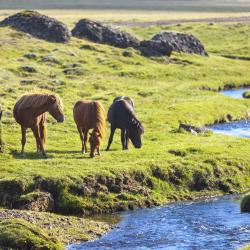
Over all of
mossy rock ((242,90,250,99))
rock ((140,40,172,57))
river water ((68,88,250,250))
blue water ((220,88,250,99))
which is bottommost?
blue water ((220,88,250,99))

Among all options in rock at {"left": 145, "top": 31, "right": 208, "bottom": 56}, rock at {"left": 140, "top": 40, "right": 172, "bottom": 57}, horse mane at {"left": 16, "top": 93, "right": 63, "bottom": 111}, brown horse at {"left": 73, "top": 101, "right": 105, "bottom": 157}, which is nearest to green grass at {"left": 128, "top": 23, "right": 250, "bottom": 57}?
rock at {"left": 145, "top": 31, "right": 208, "bottom": 56}

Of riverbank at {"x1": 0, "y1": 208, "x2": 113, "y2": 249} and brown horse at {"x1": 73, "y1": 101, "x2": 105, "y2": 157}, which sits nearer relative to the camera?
riverbank at {"x1": 0, "y1": 208, "x2": 113, "y2": 249}

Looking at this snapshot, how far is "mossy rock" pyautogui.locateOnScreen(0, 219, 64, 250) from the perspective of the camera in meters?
25.5

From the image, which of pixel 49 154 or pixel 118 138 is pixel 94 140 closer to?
pixel 49 154

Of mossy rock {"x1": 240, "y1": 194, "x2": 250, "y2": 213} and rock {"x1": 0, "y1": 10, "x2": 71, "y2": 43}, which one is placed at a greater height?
rock {"x1": 0, "y1": 10, "x2": 71, "y2": 43}

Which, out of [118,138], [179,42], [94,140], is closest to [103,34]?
[179,42]

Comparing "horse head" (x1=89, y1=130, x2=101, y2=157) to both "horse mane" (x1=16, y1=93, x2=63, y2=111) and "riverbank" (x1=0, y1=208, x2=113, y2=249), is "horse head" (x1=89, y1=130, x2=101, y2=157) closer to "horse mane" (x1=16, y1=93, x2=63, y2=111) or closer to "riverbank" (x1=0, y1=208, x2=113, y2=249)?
"horse mane" (x1=16, y1=93, x2=63, y2=111)

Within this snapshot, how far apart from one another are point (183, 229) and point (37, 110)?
10.3m

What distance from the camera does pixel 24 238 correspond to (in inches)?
1010

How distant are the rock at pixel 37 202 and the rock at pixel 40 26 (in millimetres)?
49987

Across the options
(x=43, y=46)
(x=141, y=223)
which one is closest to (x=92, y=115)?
(x=141, y=223)

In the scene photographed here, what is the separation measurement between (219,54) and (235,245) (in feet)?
221

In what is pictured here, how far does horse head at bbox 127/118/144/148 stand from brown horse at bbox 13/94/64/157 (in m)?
4.30

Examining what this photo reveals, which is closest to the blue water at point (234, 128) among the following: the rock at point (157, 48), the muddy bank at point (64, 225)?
the muddy bank at point (64, 225)
